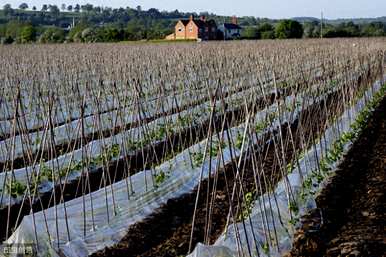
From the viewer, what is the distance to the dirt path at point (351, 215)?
14.5ft

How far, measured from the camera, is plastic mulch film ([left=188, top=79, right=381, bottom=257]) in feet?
13.0

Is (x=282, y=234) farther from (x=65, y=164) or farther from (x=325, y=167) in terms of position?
(x=65, y=164)

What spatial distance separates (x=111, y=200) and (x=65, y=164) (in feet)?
5.14

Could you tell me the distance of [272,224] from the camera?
4816 millimetres

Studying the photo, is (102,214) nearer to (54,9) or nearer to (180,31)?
(180,31)

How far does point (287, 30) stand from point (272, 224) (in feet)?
150

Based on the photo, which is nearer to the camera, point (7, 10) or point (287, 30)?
point (287, 30)

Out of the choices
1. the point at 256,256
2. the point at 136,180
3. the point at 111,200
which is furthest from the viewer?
the point at 136,180

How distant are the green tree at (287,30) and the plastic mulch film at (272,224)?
43003mm

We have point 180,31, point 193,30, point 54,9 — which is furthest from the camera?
point 54,9

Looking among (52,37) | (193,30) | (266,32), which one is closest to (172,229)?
(52,37)

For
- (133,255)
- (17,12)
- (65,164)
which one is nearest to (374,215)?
(133,255)

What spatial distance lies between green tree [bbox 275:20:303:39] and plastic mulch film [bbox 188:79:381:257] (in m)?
43.0

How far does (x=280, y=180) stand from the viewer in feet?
20.5
